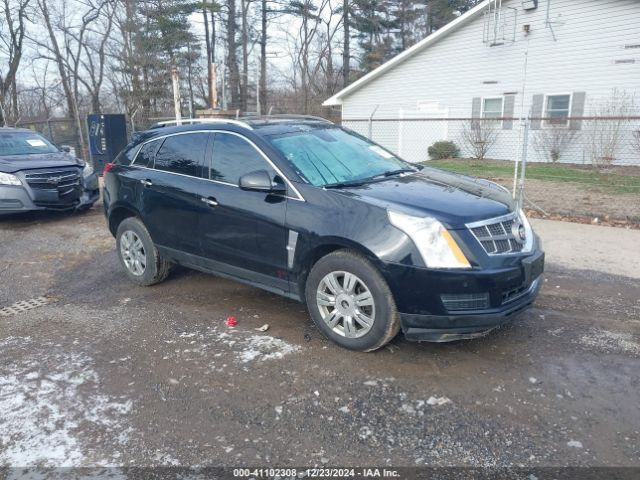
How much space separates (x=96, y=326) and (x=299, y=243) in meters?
2.03

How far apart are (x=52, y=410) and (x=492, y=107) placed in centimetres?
1729

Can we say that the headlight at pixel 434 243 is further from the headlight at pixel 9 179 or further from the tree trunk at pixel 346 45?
the tree trunk at pixel 346 45

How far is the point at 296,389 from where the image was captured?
11.0 ft

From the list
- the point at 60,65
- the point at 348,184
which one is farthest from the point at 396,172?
the point at 60,65

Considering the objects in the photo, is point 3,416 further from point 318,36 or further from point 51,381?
point 318,36

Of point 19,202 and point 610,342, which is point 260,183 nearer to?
point 610,342

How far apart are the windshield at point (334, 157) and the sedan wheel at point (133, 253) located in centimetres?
206

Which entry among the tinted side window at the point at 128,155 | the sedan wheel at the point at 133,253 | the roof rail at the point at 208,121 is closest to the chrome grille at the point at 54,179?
the tinted side window at the point at 128,155

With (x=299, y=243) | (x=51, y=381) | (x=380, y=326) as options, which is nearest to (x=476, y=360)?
(x=380, y=326)

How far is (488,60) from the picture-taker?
1736cm

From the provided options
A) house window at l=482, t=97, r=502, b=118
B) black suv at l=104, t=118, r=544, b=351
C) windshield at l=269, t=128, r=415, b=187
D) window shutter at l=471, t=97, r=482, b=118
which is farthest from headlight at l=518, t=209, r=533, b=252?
window shutter at l=471, t=97, r=482, b=118

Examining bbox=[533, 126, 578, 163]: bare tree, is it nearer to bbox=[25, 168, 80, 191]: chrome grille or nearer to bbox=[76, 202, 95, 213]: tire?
bbox=[76, 202, 95, 213]: tire

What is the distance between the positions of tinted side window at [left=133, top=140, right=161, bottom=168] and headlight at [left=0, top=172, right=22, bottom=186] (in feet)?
13.5

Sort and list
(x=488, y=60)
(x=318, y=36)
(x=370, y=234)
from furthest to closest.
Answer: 1. (x=318, y=36)
2. (x=488, y=60)
3. (x=370, y=234)
